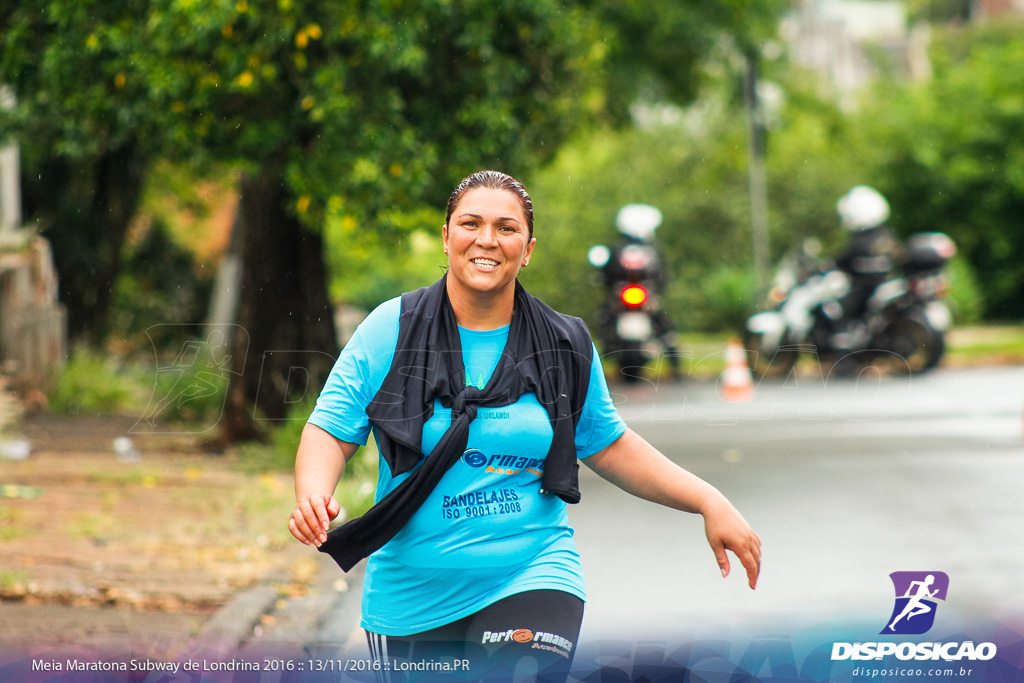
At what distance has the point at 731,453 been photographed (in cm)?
962

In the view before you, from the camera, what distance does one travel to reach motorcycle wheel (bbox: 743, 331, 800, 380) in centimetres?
1571

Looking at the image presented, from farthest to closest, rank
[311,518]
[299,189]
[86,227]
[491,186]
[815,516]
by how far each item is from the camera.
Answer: [86,227] < [299,189] < [815,516] < [491,186] < [311,518]

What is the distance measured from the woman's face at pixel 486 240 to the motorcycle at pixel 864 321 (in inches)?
479

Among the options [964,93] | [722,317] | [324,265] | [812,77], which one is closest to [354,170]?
[324,265]

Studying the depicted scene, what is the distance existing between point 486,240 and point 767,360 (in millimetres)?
13419

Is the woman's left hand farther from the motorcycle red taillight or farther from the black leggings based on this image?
the motorcycle red taillight

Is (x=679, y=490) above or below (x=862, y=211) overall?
below

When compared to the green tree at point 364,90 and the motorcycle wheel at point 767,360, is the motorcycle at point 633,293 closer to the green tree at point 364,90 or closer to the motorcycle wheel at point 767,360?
the motorcycle wheel at point 767,360

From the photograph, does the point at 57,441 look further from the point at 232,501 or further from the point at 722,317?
the point at 722,317

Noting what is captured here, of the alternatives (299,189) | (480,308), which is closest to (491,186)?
(480,308)

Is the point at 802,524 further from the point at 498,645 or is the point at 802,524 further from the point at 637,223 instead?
the point at 637,223

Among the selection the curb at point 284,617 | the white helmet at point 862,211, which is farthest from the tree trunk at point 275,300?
the white helmet at point 862,211

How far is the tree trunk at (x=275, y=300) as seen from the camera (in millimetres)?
10477

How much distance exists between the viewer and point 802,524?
7297 mm
